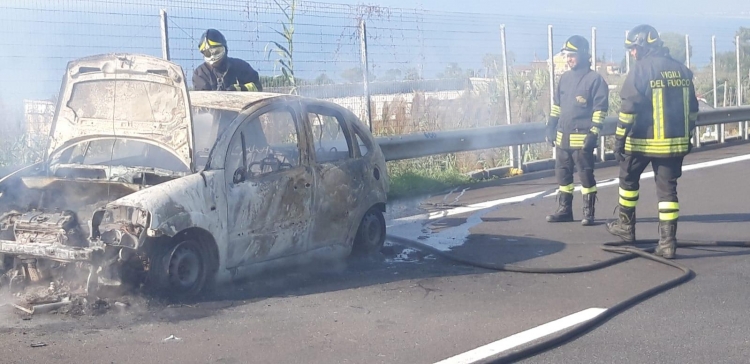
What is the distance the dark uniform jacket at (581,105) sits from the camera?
9.59 meters

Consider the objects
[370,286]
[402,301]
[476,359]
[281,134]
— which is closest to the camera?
[476,359]

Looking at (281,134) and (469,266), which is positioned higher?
(281,134)

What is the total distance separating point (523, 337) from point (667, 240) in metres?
2.89

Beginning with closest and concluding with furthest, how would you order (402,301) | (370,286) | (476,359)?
(476,359)
(402,301)
(370,286)

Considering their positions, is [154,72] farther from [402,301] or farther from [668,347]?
[668,347]

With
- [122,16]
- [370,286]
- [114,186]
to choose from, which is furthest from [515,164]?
[114,186]

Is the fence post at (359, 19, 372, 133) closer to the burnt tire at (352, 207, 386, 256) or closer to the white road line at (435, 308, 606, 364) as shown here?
the burnt tire at (352, 207, 386, 256)

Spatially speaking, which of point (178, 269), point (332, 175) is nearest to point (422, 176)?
point (332, 175)

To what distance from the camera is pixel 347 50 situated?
13062 millimetres

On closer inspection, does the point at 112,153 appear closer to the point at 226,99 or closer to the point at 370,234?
the point at 226,99

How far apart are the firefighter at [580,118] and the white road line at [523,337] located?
11.7 ft

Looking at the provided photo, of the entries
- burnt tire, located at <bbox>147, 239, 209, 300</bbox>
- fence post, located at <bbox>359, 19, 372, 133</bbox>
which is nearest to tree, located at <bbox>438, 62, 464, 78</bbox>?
fence post, located at <bbox>359, 19, 372, 133</bbox>

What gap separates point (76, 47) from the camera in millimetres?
9656

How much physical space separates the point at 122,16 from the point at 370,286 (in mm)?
4882
